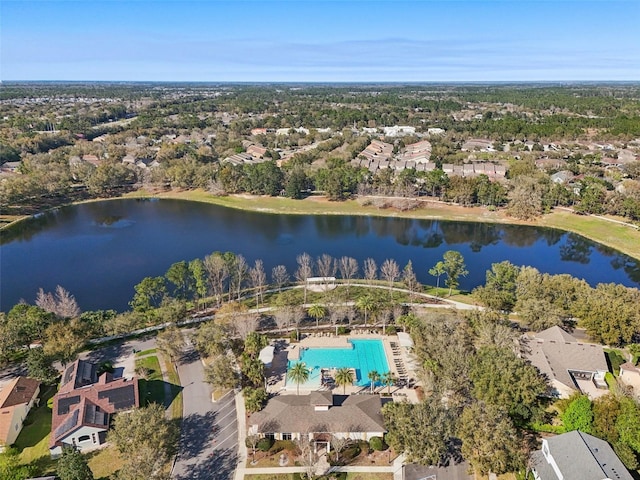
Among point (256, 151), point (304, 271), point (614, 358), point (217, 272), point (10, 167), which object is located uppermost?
point (256, 151)

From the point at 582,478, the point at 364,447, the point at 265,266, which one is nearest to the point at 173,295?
the point at 265,266

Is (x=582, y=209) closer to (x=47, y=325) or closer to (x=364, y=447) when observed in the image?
(x=364, y=447)

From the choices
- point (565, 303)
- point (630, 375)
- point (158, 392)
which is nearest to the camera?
point (158, 392)

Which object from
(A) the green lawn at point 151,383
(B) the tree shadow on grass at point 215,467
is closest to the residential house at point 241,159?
(A) the green lawn at point 151,383

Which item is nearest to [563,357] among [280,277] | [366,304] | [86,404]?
[366,304]

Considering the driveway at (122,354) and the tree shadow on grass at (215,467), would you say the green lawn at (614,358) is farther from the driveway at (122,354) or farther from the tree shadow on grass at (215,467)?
the driveway at (122,354)

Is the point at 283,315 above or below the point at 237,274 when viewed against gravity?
below

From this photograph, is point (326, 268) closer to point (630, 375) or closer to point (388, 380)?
point (388, 380)
